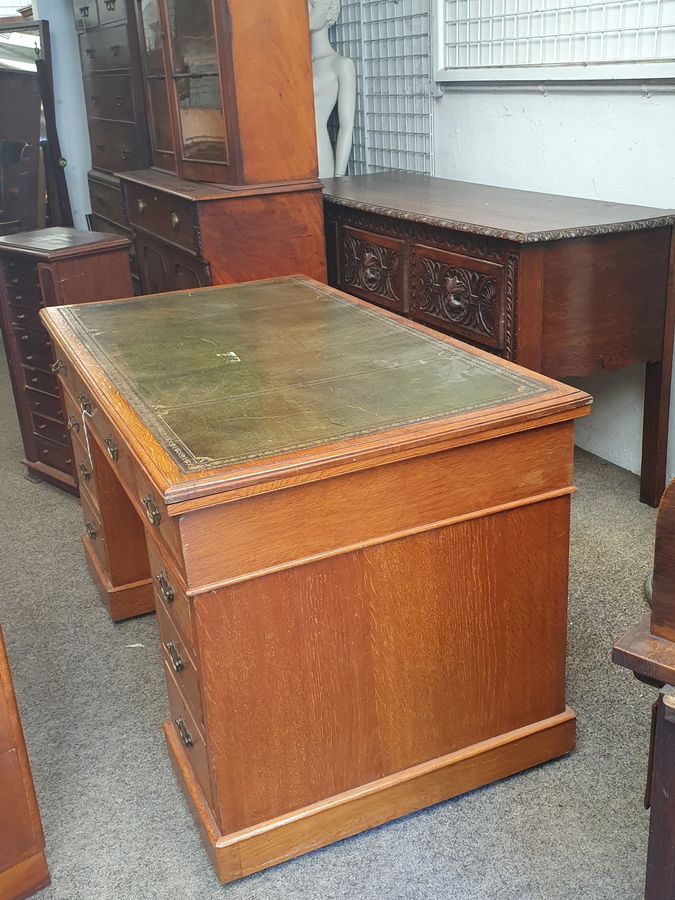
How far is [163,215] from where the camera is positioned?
3.97 meters

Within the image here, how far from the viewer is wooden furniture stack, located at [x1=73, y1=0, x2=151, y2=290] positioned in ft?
15.5

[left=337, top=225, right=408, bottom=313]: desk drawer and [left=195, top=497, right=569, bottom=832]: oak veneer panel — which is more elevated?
[left=337, top=225, right=408, bottom=313]: desk drawer

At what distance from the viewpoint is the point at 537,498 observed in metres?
1.85

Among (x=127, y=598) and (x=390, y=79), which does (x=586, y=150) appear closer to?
(x=390, y=79)

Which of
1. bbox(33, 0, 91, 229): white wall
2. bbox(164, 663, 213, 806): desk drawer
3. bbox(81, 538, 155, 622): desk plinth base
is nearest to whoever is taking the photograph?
bbox(164, 663, 213, 806): desk drawer

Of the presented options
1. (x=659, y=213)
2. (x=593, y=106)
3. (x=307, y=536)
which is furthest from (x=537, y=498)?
(x=593, y=106)

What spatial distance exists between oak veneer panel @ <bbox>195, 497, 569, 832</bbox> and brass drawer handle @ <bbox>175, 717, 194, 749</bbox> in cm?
19

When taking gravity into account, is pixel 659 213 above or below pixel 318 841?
above

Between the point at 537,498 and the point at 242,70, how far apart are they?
2.18 meters

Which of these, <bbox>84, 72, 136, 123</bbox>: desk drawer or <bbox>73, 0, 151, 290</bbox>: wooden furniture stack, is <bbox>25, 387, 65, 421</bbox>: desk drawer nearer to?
<bbox>73, 0, 151, 290</bbox>: wooden furniture stack

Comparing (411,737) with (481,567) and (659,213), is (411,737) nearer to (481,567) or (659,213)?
(481,567)

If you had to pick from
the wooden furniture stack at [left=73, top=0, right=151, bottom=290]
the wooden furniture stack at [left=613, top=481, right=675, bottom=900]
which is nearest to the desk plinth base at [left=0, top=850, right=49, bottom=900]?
the wooden furniture stack at [left=613, top=481, right=675, bottom=900]

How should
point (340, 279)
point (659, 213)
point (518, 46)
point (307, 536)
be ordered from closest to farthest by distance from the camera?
point (307, 536)
point (659, 213)
point (518, 46)
point (340, 279)

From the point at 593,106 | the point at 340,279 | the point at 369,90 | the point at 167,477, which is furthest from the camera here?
the point at 369,90
